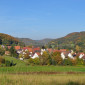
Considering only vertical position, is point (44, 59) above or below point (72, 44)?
below

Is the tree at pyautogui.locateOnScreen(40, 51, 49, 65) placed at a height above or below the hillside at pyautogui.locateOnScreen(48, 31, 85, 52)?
below

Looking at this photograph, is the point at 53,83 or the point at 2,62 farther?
the point at 2,62

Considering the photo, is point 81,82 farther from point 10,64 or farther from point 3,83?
point 10,64

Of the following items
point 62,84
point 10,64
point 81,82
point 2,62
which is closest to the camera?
point 62,84

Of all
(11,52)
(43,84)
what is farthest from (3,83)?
(11,52)

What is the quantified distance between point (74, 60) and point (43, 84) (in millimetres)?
42995

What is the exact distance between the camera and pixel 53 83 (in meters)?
6.85

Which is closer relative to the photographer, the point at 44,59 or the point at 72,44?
the point at 44,59

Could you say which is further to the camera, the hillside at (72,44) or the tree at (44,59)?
the hillside at (72,44)

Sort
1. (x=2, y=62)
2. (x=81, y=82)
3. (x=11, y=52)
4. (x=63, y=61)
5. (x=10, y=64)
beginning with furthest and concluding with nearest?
(x=11, y=52), (x=63, y=61), (x=2, y=62), (x=10, y=64), (x=81, y=82)

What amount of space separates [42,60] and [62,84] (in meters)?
39.0

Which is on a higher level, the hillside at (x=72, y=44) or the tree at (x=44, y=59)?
the hillside at (x=72, y=44)

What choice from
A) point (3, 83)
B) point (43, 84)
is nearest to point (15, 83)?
point (3, 83)

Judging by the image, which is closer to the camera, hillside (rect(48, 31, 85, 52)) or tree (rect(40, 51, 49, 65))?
tree (rect(40, 51, 49, 65))
